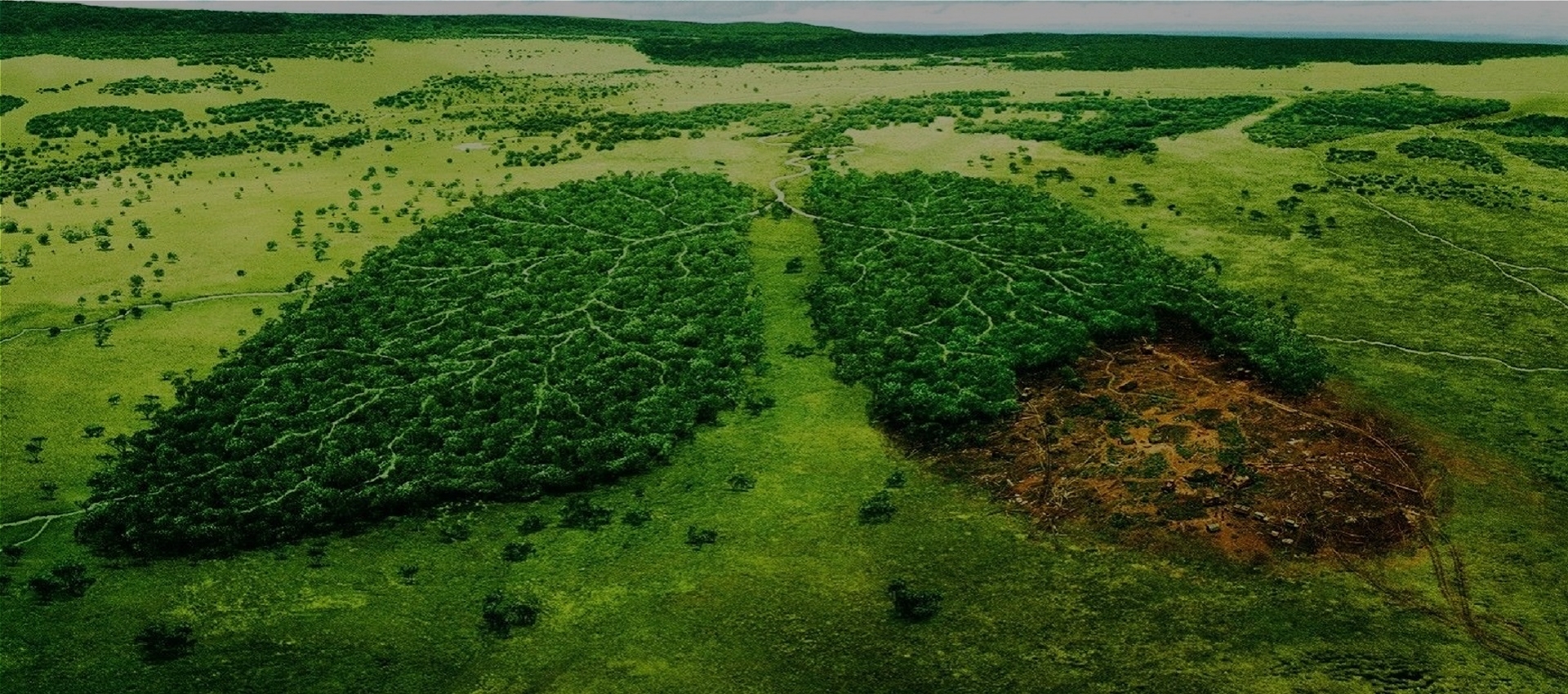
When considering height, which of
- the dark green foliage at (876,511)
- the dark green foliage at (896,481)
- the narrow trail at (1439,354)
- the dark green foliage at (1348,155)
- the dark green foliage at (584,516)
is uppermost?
the dark green foliage at (1348,155)

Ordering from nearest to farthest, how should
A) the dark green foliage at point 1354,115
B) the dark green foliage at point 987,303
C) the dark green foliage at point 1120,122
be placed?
the dark green foliage at point 987,303 < the dark green foliage at point 1120,122 < the dark green foliage at point 1354,115

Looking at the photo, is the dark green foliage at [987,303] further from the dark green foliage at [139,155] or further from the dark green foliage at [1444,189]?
the dark green foliage at [139,155]

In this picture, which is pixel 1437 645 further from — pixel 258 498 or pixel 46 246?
pixel 46 246

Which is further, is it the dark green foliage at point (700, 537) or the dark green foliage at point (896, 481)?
the dark green foliage at point (896, 481)

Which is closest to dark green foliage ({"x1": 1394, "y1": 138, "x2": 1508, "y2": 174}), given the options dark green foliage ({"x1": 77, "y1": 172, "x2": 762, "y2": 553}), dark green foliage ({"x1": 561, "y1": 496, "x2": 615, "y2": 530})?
dark green foliage ({"x1": 77, "y1": 172, "x2": 762, "y2": 553})

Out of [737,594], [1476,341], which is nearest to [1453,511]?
[1476,341]

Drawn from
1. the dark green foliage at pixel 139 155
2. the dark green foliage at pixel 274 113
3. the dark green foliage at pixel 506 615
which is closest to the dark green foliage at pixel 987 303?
the dark green foliage at pixel 506 615
